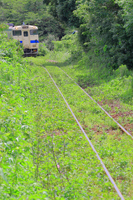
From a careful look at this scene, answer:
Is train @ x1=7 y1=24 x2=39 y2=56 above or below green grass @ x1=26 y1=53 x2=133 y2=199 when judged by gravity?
above

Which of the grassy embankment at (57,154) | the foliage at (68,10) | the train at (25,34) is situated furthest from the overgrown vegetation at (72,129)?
the train at (25,34)

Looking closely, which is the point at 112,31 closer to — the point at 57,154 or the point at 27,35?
the point at 57,154

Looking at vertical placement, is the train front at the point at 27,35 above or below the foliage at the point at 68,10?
below

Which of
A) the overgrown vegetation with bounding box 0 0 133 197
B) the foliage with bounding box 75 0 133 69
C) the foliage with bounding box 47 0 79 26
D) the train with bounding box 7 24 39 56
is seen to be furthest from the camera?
the train with bounding box 7 24 39 56

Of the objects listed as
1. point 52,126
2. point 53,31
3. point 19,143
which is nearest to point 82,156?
point 19,143

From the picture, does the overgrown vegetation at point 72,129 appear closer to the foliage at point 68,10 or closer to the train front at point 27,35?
the foliage at point 68,10

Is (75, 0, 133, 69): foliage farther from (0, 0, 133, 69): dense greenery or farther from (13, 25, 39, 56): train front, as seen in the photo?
(13, 25, 39, 56): train front

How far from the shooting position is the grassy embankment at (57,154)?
4.27 m

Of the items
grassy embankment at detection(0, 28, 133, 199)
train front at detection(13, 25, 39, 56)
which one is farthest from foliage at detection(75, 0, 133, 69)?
train front at detection(13, 25, 39, 56)

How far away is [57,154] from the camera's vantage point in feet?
19.9

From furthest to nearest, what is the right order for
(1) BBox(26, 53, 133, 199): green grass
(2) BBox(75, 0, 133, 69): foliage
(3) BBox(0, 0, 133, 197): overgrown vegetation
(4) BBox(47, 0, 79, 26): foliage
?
(4) BBox(47, 0, 79, 26): foliage < (2) BBox(75, 0, 133, 69): foliage < (1) BBox(26, 53, 133, 199): green grass < (3) BBox(0, 0, 133, 197): overgrown vegetation

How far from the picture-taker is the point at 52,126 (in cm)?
778

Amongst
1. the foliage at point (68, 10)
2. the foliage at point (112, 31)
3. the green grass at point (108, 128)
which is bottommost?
the green grass at point (108, 128)

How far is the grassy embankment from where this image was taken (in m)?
4.27
